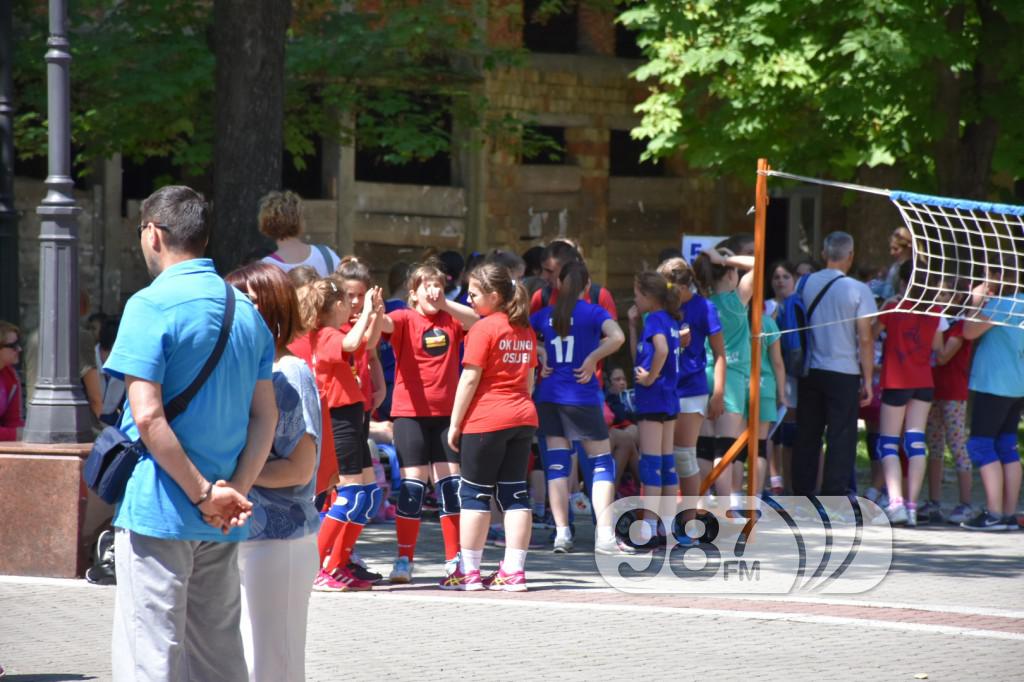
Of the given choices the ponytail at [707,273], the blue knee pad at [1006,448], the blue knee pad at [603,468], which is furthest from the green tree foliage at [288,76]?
the blue knee pad at [1006,448]

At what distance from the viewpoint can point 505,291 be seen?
932 centimetres

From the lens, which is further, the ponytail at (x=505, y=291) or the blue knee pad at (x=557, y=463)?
the blue knee pad at (x=557, y=463)

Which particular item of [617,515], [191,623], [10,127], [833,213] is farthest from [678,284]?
[833,213]

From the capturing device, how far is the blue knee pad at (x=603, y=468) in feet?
34.1

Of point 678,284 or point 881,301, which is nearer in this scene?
point 678,284

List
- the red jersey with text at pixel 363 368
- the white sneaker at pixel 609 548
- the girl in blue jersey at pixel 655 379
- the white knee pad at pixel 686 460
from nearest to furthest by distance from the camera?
the red jersey with text at pixel 363 368
the white sneaker at pixel 609 548
the girl in blue jersey at pixel 655 379
the white knee pad at pixel 686 460

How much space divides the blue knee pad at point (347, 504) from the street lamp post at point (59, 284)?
1.66 metres

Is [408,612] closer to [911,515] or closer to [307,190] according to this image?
[911,515]

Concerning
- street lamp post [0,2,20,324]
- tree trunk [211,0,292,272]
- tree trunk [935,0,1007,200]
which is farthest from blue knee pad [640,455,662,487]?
tree trunk [935,0,1007,200]

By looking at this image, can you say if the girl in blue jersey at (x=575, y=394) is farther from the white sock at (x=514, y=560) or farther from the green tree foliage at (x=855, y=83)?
the green tree foliage at (x=855, y=83)

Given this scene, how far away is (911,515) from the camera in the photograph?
40.9 ft

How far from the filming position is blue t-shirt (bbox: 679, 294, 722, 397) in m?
11.3

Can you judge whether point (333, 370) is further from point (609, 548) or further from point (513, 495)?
point (609, 548)

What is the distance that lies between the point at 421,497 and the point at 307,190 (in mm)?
15338
